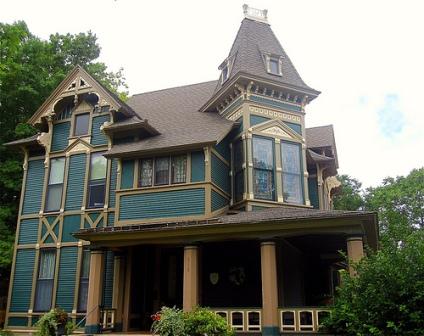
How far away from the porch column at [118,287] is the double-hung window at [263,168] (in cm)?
515

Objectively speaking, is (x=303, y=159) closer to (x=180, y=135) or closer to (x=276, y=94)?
(x=276, y=94)

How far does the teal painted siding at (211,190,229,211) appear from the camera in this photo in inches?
612

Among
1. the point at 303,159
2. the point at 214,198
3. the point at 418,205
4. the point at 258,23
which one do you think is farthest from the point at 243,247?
the point at 418,205

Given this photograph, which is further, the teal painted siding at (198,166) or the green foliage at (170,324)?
the teal painted siding at (198,166)

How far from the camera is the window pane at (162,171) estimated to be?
53.0 ft

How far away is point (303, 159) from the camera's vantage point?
17.3 m

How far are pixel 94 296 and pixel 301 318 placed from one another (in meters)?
6.16

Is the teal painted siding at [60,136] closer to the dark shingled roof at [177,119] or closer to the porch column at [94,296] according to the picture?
the dark shingled roof at [177,119]

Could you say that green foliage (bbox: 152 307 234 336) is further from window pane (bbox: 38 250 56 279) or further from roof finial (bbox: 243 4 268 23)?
roof finial (bbox: 243 4 268 23)

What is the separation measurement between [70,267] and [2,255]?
5.19m

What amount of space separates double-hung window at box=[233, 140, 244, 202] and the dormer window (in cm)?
325

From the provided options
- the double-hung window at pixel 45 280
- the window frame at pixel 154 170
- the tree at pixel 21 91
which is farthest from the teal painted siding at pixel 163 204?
the tree at pixel 21 91

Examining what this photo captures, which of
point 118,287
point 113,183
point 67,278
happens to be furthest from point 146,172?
point 67,278

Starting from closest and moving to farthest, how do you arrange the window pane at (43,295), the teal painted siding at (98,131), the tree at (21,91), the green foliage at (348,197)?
1. the window pane at (43,295)
2. the teal painted siding at (98,131)
3. the tree at (21,91)
4. the green foliage at (348,197)
